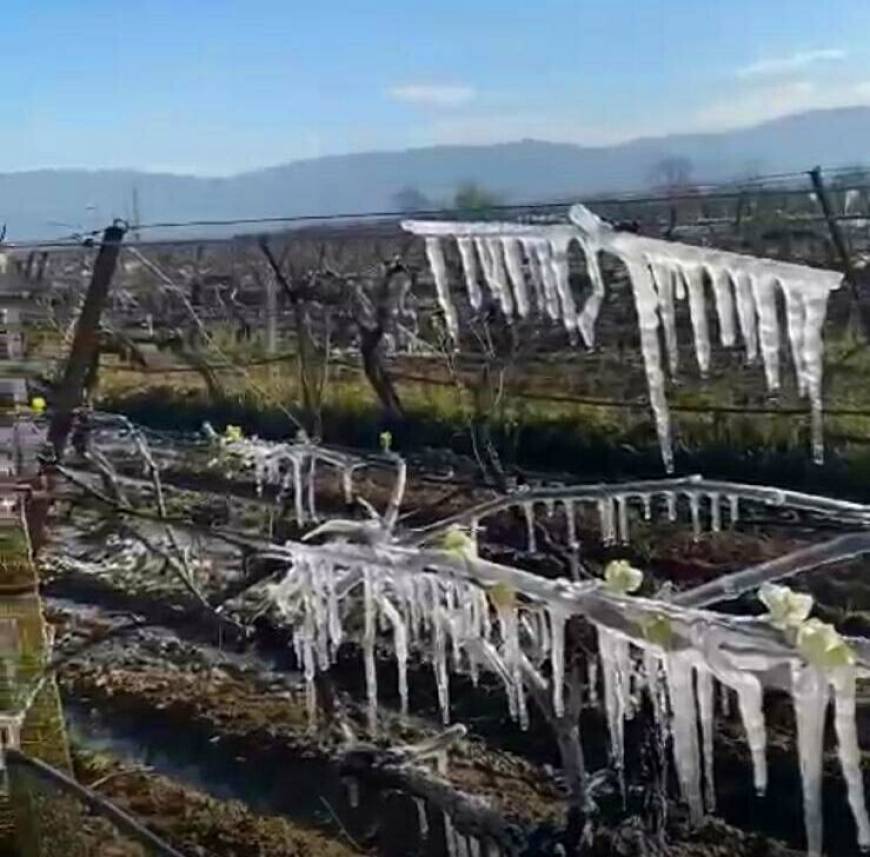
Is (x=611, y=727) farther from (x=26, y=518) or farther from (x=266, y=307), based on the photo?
(x=26, y=518)

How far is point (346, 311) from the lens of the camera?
2.28 meters

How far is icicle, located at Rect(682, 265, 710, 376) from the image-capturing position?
1910 millimetres

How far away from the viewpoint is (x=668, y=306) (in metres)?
1.94

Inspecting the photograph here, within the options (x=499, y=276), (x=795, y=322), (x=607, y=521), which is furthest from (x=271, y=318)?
(x=795, y=322)

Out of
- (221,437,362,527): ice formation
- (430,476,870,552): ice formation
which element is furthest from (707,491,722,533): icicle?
(221,437,362,527): ice formation

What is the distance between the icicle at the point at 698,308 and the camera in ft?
6.27

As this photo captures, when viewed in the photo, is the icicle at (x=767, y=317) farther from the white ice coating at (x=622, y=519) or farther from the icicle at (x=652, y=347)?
the white ice coating at (x=622, y=519)

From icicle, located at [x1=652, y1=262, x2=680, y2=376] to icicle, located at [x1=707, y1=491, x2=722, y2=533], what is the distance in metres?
0.18

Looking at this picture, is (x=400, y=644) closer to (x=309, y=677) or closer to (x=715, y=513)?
(x=309, y=677)

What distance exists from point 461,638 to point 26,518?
3.20 feet

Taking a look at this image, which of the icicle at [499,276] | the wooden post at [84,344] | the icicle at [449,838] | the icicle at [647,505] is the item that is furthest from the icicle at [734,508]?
the wooden post at [84,344]

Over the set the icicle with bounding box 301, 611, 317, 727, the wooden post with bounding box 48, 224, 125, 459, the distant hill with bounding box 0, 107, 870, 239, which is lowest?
the icicle with bounding box 301, 611, 317, 727

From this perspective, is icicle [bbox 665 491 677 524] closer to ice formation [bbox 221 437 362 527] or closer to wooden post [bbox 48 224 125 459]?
ice formation [bbox 221 437 362 527]

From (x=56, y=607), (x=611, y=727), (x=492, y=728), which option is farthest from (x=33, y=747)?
(x=611, y=727)
